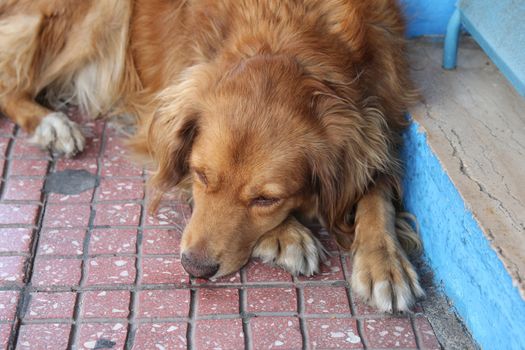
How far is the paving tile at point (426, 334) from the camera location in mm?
3365

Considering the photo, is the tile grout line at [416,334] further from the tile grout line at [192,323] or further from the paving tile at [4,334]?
the paving tile at [4,334]

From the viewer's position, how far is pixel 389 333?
341 cm

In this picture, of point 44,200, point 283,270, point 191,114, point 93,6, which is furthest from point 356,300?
point 93,6

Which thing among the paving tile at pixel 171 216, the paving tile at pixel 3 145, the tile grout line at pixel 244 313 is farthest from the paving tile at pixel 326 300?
the paving tile at pixel 3 145

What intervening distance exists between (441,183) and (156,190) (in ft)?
4.90

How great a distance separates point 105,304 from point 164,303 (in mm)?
263

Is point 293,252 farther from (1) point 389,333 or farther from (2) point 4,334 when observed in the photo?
(2) point 4,334

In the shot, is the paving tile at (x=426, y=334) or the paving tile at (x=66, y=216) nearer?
the paving tile at (x=426, y=334)

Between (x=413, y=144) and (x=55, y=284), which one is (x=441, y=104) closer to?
(x=413, y=144)

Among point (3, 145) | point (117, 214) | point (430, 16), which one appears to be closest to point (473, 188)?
point (430, 16)

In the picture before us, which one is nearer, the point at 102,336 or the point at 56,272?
the point at 102,336

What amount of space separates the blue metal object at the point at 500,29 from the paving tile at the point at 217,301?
65.6 inches

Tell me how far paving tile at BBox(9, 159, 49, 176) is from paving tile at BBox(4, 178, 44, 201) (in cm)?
7

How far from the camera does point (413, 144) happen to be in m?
4.03
